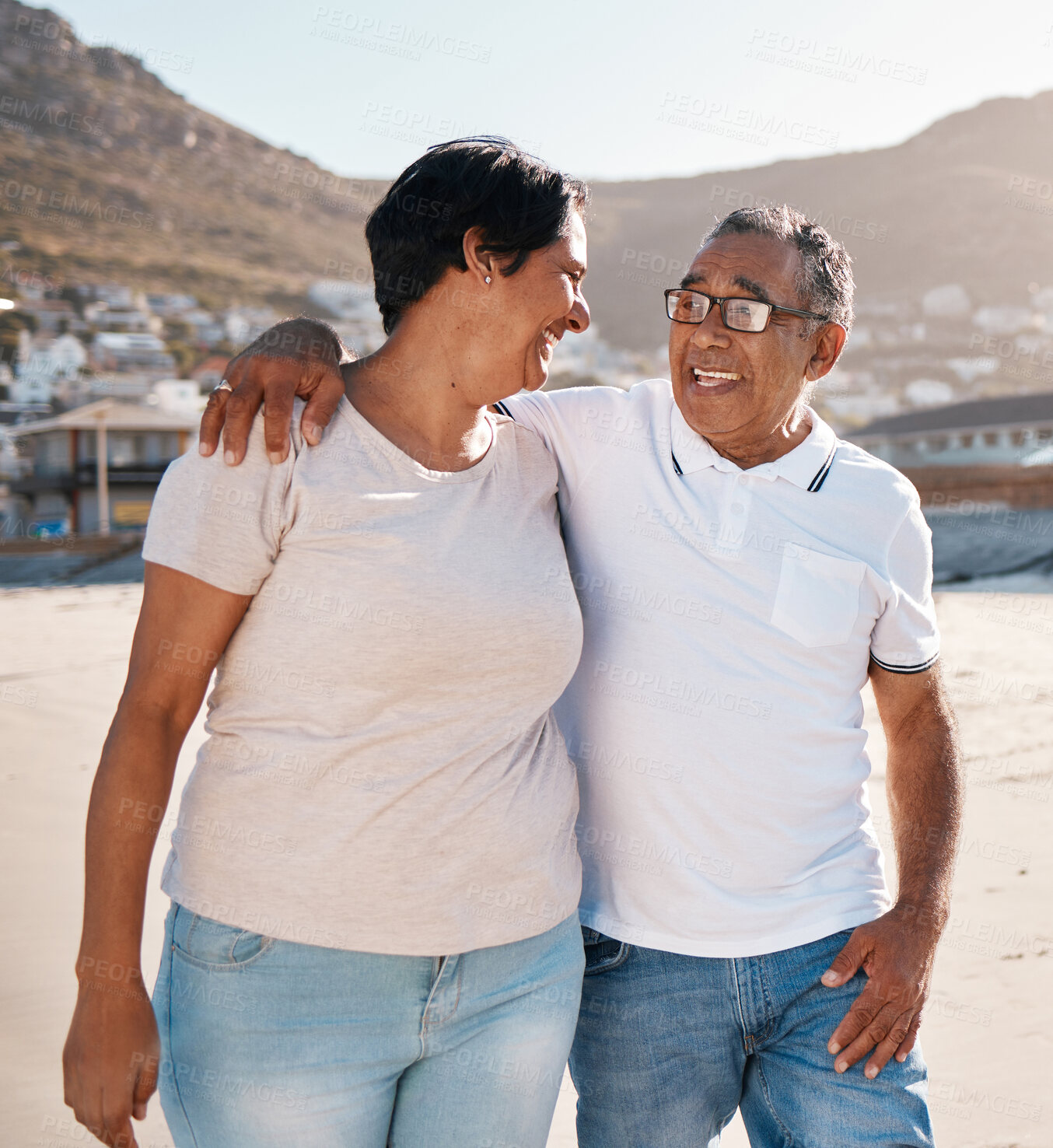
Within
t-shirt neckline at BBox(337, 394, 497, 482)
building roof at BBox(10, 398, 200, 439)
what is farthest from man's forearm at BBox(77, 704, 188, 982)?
building roof at BBox(10, 398, 200, 439)

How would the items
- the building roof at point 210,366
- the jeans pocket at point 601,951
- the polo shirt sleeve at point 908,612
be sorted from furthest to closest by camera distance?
the building roof at point 210,366, the polo shirt sleeve at point 908,612, the jeans pocket at point 601,951

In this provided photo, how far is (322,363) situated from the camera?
1.84 m

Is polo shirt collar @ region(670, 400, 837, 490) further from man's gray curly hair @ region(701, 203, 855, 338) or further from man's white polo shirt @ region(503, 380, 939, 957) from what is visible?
man's gray curly hair @ region(701, 203, 855, 338)

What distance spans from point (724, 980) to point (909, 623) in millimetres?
826

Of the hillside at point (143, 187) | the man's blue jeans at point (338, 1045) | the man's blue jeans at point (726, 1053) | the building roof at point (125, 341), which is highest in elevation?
the hillside at point (143, 187)

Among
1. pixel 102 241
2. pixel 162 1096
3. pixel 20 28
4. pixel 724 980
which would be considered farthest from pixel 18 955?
pixel 20 28

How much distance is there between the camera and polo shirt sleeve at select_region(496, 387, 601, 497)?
2293 millimetres

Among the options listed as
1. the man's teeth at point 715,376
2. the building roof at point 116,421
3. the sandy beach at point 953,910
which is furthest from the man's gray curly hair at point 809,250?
the building roof at point 116,421

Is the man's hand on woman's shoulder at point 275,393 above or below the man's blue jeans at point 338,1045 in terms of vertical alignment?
above

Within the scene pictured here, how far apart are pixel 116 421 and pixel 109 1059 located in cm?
4135

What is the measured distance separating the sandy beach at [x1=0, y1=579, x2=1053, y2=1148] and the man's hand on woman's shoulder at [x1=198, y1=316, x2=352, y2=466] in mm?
2636

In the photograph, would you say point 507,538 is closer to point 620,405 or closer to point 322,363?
point 322,363

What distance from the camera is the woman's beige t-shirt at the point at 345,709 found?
5.24 feet

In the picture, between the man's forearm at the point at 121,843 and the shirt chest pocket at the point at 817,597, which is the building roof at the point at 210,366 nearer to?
the shirt chest pocket at the point at 817,597
